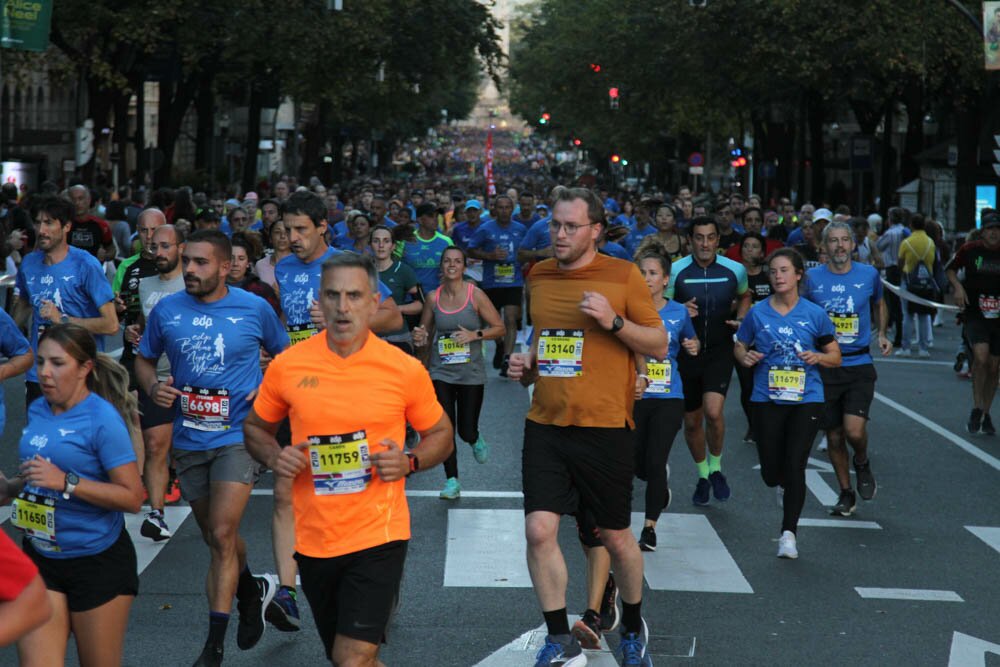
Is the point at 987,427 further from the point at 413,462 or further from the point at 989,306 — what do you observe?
the point at 413,462

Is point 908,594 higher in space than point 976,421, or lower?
lower

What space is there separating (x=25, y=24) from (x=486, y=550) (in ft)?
56.8

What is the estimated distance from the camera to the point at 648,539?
9.80 metres

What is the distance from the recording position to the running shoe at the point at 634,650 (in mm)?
7133

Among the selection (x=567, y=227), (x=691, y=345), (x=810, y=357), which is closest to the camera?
(x=567, y=227)

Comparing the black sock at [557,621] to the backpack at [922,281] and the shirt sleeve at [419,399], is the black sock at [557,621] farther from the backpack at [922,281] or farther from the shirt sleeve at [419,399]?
the backpack at [922,281]

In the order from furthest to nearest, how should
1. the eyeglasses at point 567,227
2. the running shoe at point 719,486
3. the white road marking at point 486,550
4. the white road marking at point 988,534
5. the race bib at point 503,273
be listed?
the race bib at point 503,273 → the running shoe at point 719,486 → the white road marking at point 988,534 → the white road marking at point 486,550 → the eyeglasses at point 567,227

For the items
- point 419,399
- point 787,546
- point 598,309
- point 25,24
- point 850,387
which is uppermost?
point 25,24

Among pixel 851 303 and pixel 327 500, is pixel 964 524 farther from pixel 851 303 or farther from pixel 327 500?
pixel 327 500

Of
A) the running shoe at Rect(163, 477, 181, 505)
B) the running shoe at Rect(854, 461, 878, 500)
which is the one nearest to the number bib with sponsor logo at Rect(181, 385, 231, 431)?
the running shoe at Rect(163, 477, 181, 505)

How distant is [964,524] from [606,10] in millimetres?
45381

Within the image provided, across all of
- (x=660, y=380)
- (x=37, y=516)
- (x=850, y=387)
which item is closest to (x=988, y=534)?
(x=850, y=387)

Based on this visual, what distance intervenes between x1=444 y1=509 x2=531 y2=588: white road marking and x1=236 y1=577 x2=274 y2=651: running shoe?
4.55 feet

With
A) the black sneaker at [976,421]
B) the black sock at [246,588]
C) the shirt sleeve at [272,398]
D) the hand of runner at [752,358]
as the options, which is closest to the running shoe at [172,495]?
the black sock at [246,588]
